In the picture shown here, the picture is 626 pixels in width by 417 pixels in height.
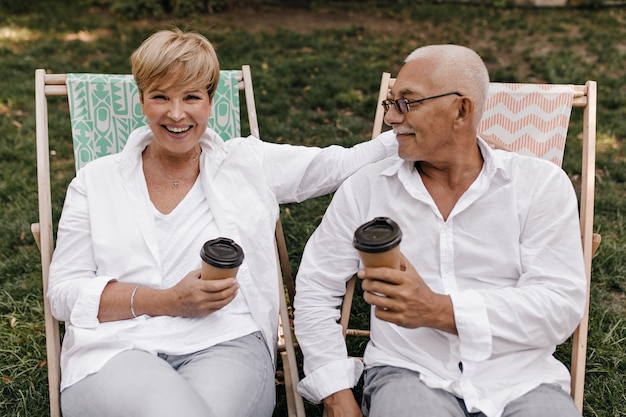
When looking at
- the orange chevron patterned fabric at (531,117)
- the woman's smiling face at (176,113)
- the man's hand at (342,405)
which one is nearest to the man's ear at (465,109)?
the orange chevron patterned fabric at (531,117)

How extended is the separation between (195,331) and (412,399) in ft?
2.79

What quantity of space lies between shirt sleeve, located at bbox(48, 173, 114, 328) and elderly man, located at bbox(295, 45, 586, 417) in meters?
0.80

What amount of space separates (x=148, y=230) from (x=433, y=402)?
1.26 meters

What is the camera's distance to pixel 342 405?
2500 mm

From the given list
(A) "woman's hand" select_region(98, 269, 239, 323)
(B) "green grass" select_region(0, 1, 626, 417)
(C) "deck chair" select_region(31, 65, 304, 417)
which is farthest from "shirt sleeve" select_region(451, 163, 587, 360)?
(C) "deck chair" select_region(31, 65, 304, 417)

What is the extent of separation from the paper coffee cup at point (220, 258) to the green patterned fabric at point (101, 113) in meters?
1.28

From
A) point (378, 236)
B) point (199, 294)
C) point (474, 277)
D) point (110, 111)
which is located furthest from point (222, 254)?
point (110, 111)

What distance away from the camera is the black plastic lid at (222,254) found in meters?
2.18

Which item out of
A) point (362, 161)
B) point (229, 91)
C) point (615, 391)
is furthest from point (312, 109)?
point (615, 391)

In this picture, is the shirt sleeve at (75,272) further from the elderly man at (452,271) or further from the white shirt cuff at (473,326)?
the white shirt cuff at (473,326)

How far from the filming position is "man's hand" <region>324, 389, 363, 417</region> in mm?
2488

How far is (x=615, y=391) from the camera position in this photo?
3.18 m

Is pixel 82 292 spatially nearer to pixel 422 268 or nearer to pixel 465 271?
pixel 422 268

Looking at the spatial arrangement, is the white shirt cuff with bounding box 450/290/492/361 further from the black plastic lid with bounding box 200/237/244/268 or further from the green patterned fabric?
the green patterned fabric
